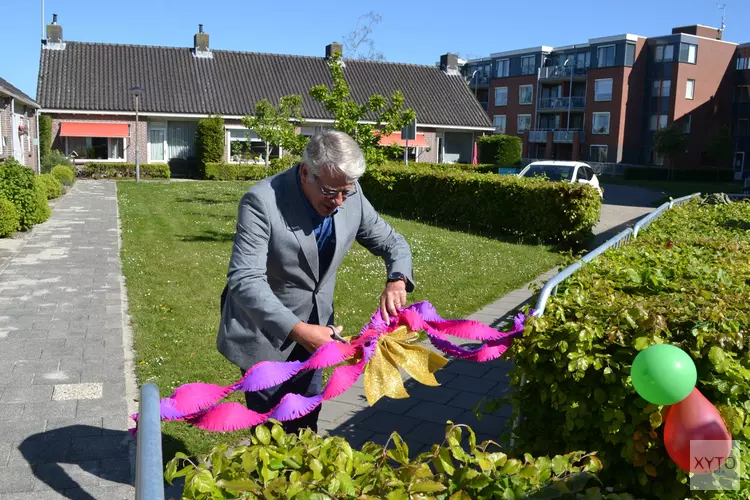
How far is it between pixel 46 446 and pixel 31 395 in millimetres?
1032

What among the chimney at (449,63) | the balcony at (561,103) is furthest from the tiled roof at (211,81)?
the balcony at (561,103)

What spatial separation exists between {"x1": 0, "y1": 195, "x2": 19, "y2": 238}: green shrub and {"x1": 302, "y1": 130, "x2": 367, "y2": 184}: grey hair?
1250 cm

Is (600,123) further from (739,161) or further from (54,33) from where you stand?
(54,33)

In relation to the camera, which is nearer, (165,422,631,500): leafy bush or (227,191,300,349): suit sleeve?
(165,422,631,500): leafy bush

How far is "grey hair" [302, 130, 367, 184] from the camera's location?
2889 millimetres

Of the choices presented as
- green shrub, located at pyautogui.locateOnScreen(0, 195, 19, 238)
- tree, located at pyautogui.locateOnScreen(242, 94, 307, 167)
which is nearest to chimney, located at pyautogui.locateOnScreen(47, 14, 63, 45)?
tree, located at pyautogui.locateOnScreen(242, 94, 307, 167)

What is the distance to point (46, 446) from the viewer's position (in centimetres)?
462

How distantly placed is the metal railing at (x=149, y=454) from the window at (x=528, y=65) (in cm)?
7056

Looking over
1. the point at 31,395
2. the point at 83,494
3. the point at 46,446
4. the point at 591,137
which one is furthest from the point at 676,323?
the point at 591,137

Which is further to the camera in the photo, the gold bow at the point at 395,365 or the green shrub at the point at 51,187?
the green shrub at the point at 51,187

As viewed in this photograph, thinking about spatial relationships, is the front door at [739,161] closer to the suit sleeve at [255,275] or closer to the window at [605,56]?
the window at [605,56]

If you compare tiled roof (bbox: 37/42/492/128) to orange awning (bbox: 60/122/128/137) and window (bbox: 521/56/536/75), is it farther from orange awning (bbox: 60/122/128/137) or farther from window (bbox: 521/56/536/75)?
window (bbox: 521/56/536/75)

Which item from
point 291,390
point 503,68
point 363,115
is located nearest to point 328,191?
point 291,390

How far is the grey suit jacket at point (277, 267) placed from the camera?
2.94 metres
